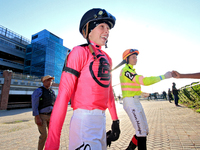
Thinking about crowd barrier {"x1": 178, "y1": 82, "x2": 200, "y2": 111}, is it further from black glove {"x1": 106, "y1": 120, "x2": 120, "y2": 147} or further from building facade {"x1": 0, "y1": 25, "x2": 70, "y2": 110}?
building facade {"x1": 0, "y1": 25, "x2": 70, "y2": 110}

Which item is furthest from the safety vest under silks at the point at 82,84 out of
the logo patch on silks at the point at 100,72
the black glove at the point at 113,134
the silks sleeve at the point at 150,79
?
the silks sleeve at the point at 150,79

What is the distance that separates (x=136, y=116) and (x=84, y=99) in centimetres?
180

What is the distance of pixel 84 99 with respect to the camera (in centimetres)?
127

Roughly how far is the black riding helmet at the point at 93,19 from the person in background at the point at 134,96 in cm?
135

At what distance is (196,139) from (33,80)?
28.7 m

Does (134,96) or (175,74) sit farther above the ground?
(175,74)

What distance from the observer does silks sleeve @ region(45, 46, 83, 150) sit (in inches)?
42.6

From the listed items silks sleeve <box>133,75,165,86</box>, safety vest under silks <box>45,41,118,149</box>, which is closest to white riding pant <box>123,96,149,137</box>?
silks sleeve <box>133,75,165,86</box>

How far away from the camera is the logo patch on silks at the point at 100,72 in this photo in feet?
4.41

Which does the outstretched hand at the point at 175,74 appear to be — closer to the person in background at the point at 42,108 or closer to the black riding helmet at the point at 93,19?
the black riding helmet at the point at 93,19

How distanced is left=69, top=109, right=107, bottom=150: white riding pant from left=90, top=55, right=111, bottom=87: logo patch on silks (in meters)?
0.32

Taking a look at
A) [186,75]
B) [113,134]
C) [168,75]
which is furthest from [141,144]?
[186,75]

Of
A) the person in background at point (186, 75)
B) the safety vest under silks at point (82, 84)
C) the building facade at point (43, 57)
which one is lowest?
the safety vest under silks at point (82, 84)

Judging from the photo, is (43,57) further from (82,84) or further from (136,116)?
(82,84)
